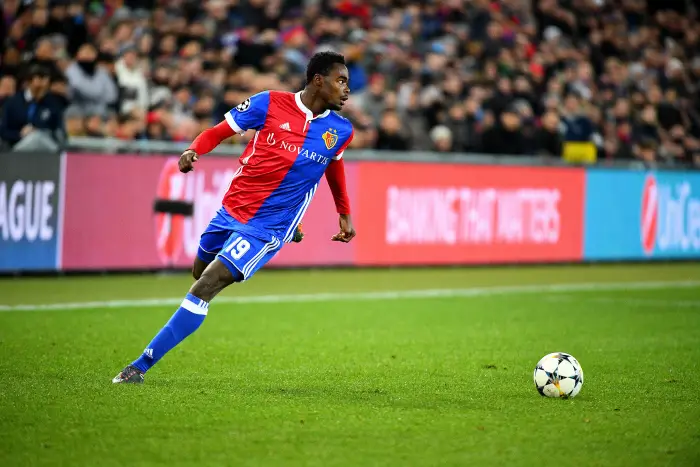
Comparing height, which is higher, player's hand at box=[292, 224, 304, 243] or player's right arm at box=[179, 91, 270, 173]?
player's right arm at box=[179, 91, 270, 173]

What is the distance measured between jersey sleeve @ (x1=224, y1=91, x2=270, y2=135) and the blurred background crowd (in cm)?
706

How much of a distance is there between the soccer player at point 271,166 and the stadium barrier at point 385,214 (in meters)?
6.79

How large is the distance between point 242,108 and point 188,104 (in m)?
9.64

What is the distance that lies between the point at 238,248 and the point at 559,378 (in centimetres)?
230

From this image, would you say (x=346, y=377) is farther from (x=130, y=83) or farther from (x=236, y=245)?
(x=130, y=83)

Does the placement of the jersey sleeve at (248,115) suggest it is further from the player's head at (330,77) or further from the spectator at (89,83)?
the spectator at (89,83)

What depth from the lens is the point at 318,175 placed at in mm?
8477

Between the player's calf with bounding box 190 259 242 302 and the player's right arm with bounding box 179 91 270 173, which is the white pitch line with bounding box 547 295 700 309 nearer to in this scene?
the player's right arm with bounding box 179 91 270 173

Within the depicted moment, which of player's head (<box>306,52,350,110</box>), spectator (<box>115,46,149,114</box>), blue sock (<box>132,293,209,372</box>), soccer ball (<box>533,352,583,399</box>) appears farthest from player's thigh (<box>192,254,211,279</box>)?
spectator (<box>115,46,149,114</box>)

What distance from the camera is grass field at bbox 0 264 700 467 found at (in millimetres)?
6082

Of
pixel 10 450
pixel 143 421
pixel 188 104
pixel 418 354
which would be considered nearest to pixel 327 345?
pixel 418 354

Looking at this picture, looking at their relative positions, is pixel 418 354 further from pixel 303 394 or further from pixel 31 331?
pixel 31 331

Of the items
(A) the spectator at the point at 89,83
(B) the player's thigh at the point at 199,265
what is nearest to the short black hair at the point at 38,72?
(A) the spectator at the point at 89,83

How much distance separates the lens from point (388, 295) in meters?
15.1
